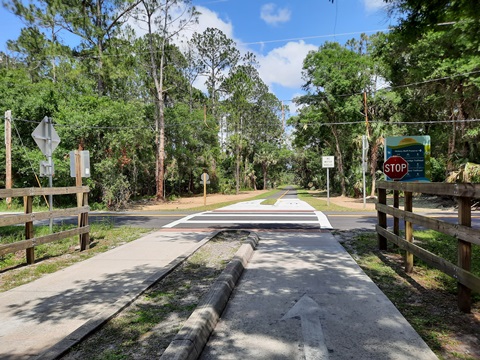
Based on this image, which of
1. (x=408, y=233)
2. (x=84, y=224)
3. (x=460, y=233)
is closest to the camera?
(x=460, y=233)

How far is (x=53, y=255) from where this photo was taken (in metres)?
7.25

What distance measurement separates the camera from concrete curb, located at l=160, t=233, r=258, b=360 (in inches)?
108

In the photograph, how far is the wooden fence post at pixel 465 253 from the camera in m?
3.78

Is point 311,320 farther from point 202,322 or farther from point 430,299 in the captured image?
point 430,299

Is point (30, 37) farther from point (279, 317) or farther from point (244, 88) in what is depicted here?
point (279, 317)

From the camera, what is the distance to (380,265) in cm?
609

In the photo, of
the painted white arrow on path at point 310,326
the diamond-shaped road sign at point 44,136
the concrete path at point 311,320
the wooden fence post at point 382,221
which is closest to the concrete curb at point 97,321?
the concrete path at point 311,320

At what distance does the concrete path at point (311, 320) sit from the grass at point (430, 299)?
0.17 meters

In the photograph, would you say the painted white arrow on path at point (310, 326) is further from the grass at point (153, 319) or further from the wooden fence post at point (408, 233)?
the wooden fence post at point (408, 233)

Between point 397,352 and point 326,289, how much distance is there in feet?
5.78

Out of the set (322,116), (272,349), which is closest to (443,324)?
(272,349)

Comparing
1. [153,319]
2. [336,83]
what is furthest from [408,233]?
[336,83]

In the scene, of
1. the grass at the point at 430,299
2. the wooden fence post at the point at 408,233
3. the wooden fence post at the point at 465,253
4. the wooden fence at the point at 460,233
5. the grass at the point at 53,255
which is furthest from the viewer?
the grass at the point at 53,255

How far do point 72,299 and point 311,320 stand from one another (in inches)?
119
